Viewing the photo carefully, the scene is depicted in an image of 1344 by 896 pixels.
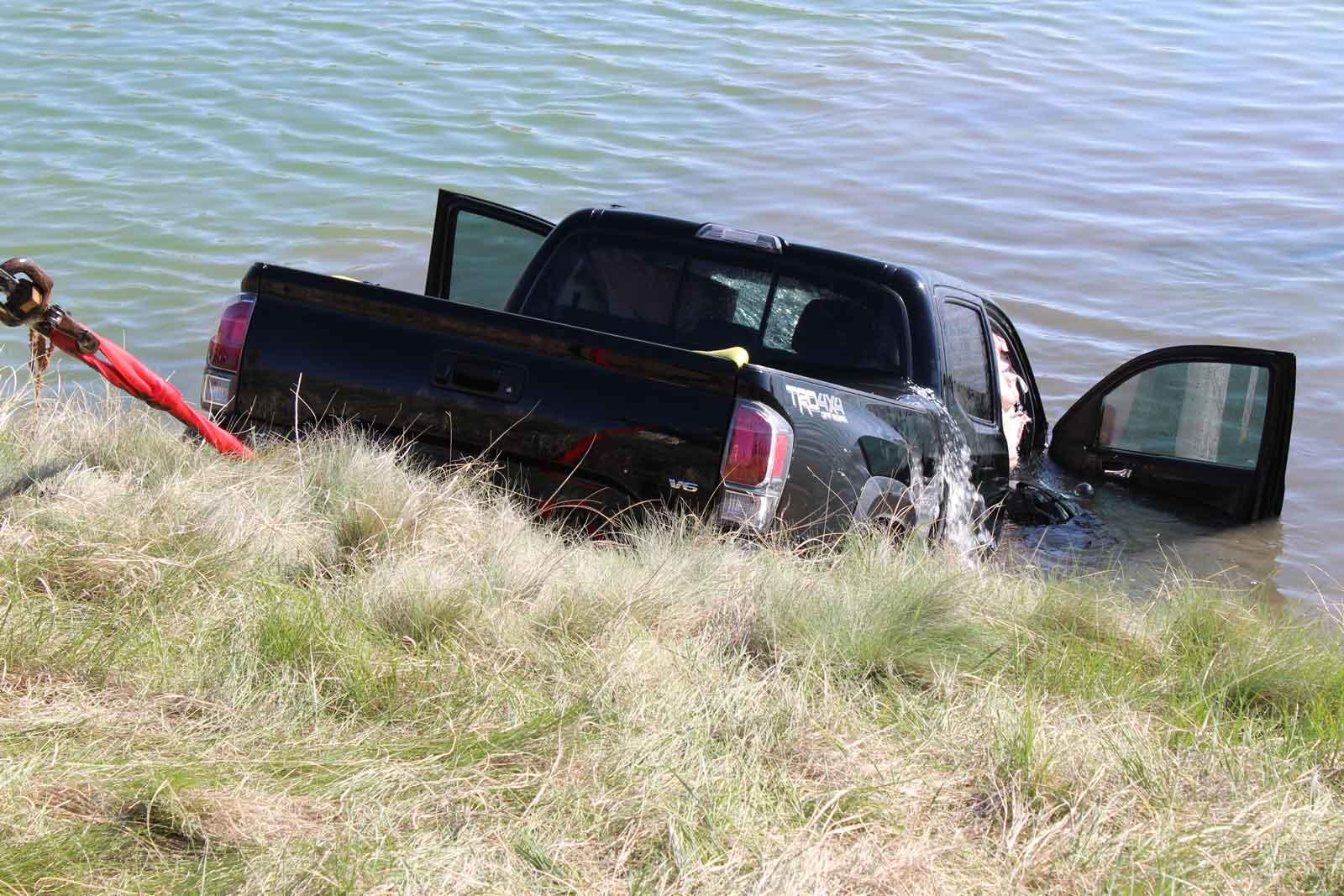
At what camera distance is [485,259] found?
7570 millimetres

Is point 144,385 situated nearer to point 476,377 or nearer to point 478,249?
point 476,377

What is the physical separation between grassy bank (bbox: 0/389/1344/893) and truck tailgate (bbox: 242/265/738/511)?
20cm

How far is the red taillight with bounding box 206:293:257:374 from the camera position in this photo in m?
5.27

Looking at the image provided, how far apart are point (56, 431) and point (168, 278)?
6794mm

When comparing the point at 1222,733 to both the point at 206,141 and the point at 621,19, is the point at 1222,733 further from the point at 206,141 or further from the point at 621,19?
the point at 621,19

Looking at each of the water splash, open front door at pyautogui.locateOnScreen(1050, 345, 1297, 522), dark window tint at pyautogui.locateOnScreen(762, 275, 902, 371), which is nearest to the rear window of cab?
dark window tint at pyautogui.locateOnScreen(762, 275, 902, 371)

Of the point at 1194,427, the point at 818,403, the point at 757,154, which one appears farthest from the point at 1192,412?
the point at 757,154

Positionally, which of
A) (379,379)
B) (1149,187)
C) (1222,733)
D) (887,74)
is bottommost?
(1222,733)

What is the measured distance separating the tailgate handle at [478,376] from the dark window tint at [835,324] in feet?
5.64

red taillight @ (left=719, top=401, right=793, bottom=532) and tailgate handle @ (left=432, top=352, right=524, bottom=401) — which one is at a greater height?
tailgate handle @ (left=432, top=352, right=524, bottom=401)

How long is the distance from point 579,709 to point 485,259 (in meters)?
4.44

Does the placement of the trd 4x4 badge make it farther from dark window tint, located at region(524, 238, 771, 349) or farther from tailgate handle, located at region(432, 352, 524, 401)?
dark window tint, located at region(524, 238, 771, 349)

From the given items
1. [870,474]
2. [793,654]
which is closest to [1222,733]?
[793,654]

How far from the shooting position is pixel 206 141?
15.4m
